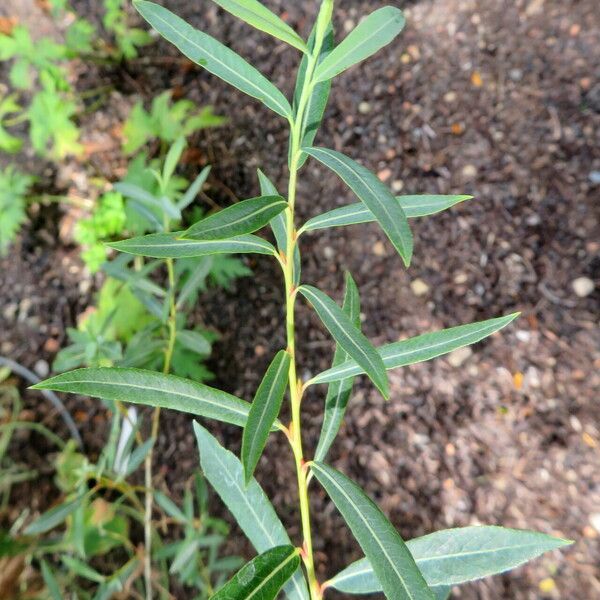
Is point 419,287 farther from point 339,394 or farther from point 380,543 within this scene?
point 380,543

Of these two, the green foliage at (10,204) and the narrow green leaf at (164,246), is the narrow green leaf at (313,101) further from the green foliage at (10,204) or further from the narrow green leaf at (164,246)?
the green foliage at (10,204)

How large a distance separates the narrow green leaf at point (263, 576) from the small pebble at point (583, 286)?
1525 mm

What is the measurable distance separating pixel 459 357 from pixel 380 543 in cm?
133

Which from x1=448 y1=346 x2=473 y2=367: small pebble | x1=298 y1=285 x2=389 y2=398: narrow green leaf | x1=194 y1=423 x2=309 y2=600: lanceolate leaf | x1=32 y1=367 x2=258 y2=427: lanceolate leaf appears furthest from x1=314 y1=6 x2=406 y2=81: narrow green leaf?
x1=448 y1=346 x2=473 y2=367: small pebble

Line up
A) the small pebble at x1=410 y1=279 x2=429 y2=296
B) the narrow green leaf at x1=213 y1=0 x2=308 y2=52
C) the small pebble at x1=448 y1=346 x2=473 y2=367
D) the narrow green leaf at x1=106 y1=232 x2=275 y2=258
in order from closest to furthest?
the narrow green leaf at x1=213 y1=0 x2=308 y2=52
the narrow green leaf at x1=106 y1=232 x2=275 y2=258
the small pebble at x1=448 y1=346 x2=473 y2=367
the small pebble at x1=410 y1=279 x2=429 y2=296

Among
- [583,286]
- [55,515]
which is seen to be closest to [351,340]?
[55,515]

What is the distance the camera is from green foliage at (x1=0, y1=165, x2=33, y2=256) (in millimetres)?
2326

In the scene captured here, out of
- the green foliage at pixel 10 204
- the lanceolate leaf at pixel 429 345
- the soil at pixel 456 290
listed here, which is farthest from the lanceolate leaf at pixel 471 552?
the green foliage at pixel 10 204

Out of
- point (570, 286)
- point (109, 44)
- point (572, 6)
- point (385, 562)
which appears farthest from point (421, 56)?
point (385, 562)

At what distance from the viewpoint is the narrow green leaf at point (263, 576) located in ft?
2.00

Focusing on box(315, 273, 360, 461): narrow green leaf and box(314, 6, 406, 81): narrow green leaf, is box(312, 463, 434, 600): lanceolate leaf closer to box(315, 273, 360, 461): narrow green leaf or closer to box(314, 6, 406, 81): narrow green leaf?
box(315, 273, 360, 461): narrow green leaf

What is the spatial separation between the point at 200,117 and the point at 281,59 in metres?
0.53

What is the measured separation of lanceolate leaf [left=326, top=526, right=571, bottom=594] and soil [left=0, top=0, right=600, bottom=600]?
1.07 meters

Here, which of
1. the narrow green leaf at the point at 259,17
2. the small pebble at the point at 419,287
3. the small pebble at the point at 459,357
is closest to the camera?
the narrow green leaf at the point at 259,17
